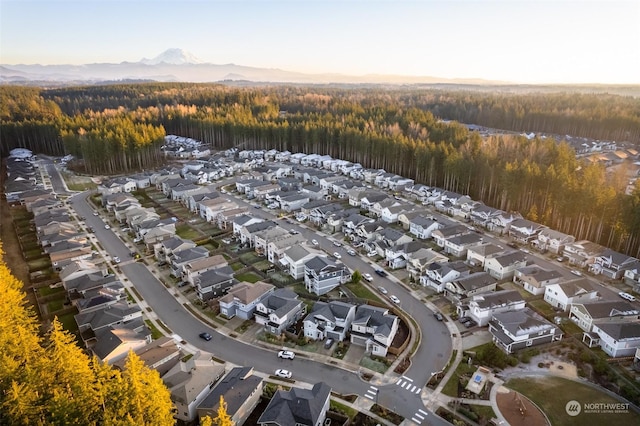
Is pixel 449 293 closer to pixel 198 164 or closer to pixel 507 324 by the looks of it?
pixel 507 324

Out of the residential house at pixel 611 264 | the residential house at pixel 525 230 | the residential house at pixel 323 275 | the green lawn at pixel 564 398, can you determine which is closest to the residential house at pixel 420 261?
the residential house at pixel 323 275

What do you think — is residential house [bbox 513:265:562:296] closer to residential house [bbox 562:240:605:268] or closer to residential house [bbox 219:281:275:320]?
residential house [bbox 562:240:605:268]

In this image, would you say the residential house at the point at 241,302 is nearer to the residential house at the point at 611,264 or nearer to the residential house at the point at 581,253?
the residential house at the point at 581,253

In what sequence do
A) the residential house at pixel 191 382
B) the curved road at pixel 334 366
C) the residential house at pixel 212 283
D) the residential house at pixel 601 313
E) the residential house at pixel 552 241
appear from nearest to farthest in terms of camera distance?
the residential house at pixel 191 382 → the curved road at pixel 334 366 → the residential house at pixel 601 313 → the residential house at pixel 212 283 → the residential house at pixel 552 241

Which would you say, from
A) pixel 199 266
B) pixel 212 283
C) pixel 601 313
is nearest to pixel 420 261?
pixel 601 313

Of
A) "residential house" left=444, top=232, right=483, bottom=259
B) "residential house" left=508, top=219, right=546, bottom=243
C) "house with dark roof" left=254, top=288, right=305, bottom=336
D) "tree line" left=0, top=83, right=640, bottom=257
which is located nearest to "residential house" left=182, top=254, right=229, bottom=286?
"house with dark roof" left=254, top=288, right=305, bottom=336

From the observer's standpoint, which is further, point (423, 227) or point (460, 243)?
point (423, 227)

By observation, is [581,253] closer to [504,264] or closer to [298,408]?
[504,264]
